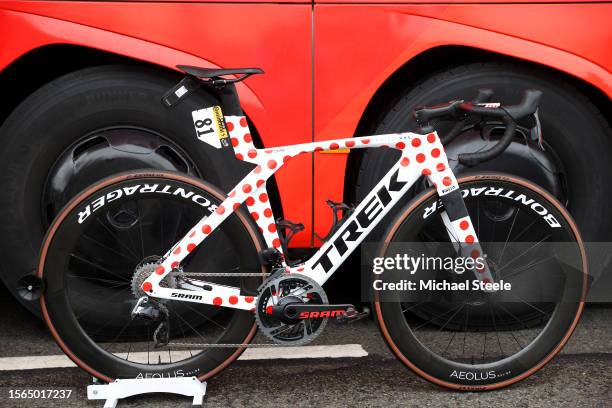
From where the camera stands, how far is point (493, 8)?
3.53m

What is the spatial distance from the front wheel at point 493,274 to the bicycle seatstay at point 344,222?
72 mm

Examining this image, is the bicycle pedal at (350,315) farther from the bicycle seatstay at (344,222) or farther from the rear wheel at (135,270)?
the rear wheel at (135,270)

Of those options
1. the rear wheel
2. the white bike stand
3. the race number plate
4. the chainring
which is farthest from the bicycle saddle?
the white bike stand

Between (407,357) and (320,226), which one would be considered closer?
(407,357)

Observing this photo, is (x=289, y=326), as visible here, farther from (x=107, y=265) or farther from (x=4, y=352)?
(x=4, y=352)

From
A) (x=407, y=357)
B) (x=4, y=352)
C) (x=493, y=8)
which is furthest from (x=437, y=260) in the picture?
(x=4, y=352)

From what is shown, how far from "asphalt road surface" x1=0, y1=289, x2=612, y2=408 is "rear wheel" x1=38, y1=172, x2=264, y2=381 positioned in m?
0.15

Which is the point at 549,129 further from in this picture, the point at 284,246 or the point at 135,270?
the point at 135,270

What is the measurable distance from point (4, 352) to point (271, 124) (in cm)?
154

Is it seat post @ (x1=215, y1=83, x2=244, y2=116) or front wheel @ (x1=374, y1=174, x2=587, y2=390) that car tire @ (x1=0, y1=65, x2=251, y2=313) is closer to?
seat post @ (x1=215, y1=83, x2=244, y2=116)

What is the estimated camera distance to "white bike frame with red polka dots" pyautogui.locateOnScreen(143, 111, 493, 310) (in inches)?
123

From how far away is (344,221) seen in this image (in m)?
3.21

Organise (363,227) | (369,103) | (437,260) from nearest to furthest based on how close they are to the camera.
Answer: (363,227) < (437,260) < (369,103)

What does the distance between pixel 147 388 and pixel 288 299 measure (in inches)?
25.2
